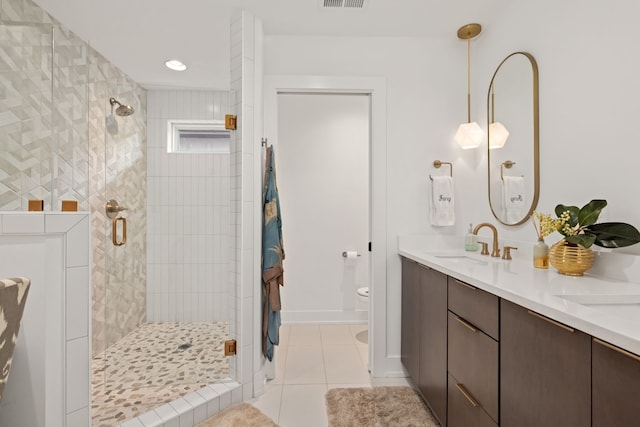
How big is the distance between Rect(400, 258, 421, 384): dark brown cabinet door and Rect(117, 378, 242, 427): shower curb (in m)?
1.10

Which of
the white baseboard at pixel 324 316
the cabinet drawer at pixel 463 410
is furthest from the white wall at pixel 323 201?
the cabinet drawer at pixel 463 410

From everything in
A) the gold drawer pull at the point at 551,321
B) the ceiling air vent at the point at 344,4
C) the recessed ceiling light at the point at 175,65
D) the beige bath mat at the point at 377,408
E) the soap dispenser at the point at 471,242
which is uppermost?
the ceiling air vent at the point at 344,4

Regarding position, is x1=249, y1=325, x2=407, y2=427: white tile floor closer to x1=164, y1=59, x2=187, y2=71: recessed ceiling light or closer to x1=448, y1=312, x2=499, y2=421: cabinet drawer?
x1=448, y1=312, x2=499, y2=421: cabinet drawer

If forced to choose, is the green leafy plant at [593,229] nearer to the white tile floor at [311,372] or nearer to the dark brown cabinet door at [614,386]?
the dark brown cabinet door at [614,386]

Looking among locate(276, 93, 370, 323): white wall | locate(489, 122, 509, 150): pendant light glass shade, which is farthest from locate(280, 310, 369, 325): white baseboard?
locate(489, 122, 509, 150): pendant light glass shade

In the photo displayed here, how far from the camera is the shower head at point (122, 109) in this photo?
5.66ft

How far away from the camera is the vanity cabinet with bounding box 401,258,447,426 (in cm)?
153

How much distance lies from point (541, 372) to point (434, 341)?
0.78 metres

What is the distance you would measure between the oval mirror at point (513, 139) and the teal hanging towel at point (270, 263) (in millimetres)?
1497

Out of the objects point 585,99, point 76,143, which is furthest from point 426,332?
point 76,143

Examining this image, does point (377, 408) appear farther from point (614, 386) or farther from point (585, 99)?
point (585, 99)

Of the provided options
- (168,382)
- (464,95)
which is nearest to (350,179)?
(464,95)

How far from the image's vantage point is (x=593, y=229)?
126cm

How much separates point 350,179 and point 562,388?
2689mm
